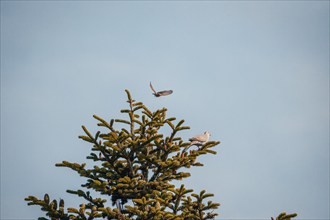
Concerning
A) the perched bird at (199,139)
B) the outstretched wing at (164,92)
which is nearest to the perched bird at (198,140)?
the perched bird at (199,139)

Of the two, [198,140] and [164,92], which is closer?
[198,140]

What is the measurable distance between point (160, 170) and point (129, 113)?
6.22 ft

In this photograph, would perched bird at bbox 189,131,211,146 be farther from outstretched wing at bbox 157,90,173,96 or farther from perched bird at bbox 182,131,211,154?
outstretched wing at bbox 157,90,173,96

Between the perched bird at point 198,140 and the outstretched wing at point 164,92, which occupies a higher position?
the outstretched wing at point 164,92

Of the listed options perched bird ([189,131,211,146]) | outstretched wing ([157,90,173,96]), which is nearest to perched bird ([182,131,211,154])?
perched bird ([189,131,211,146])

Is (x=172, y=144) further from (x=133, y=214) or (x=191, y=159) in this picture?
(x=133, y=214)

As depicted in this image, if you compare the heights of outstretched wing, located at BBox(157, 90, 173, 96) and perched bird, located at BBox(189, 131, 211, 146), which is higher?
outstretched wing, located at BBox(157, 90, 173, 96)

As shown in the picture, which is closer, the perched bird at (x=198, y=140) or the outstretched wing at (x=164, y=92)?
the perched bird at (x=198, y=140)

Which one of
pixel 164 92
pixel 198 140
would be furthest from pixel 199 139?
pixel 164 92

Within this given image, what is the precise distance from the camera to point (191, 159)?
1206 cm

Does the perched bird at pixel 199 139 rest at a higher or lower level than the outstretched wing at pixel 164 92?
lower

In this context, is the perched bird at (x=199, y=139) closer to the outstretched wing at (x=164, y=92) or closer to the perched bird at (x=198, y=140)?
the perched bird at (x=198, y=140)

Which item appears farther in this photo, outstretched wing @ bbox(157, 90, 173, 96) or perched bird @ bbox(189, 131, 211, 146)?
outstretched wing @ bbox(157, 90, 173, 96)

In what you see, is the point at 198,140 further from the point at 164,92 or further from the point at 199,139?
the point at 164,92
